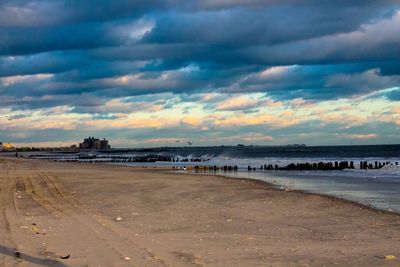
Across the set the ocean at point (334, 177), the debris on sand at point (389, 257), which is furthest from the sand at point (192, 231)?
the ocean at point (334, 177)

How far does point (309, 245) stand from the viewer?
10992 millimetres

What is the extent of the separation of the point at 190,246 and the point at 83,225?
4.01 metres

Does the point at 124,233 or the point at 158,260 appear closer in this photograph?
the point at 158,260

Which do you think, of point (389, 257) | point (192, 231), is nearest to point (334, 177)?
point (192, 231)

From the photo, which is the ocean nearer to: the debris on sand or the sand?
the sand

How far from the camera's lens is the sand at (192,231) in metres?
9.48

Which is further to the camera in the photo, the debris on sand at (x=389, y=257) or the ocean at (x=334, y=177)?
the ocean at (x=334, y=177)

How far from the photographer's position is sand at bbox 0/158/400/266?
948 cm

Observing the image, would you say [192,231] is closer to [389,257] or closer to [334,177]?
[389,257]

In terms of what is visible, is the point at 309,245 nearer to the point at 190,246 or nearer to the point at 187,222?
the point at 190,246

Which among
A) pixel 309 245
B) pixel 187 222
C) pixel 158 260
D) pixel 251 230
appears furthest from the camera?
pixel 187 222

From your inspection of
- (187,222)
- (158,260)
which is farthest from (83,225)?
(158,260)

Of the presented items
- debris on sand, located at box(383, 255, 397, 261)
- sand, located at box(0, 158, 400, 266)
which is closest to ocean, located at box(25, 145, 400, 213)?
sand, located at box(0, 158, 400, 266)

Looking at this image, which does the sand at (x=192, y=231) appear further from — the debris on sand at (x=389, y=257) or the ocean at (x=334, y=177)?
the ocean at (x=334, y=177)
